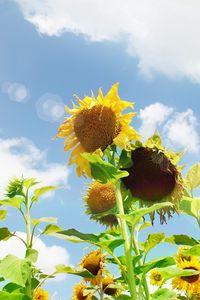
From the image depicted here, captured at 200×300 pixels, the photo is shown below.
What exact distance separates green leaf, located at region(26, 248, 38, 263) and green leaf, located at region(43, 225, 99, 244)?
6.0 inches

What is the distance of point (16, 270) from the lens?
267cm

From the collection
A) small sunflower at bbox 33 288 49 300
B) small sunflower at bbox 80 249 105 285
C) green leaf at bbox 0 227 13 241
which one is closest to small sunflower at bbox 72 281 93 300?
small sunflower at bbox 33 288 49 300

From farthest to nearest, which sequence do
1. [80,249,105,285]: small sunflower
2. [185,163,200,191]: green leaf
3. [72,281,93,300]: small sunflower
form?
1. [72,281,93,300]: small sunflower
2. [80,249,105,285]: small sunflower
3. [185,163,200,191]: green leaf

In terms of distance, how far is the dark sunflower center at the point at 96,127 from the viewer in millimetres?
3279

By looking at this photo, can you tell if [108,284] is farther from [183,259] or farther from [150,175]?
[150,175]

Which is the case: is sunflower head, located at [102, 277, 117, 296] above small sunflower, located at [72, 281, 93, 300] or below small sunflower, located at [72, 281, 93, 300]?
below

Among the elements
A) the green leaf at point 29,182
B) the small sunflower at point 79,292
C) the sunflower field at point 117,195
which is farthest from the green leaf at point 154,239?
the small sunflower at point 79,292

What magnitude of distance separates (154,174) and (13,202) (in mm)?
1005

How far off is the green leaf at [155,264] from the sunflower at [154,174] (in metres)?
0.33

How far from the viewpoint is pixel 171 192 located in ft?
10.7

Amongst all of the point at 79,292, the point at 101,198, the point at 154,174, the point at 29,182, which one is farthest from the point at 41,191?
the point at 79,292

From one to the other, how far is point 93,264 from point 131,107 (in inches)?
52.2

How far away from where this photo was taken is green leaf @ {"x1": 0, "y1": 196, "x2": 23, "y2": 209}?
3197 millimetres

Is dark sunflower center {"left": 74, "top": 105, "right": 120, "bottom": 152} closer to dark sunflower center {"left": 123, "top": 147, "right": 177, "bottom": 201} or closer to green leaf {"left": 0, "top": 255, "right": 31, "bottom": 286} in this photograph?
dark sunflower center {"left": 123, "top": 147, "right": 177, "bottom": 201}
